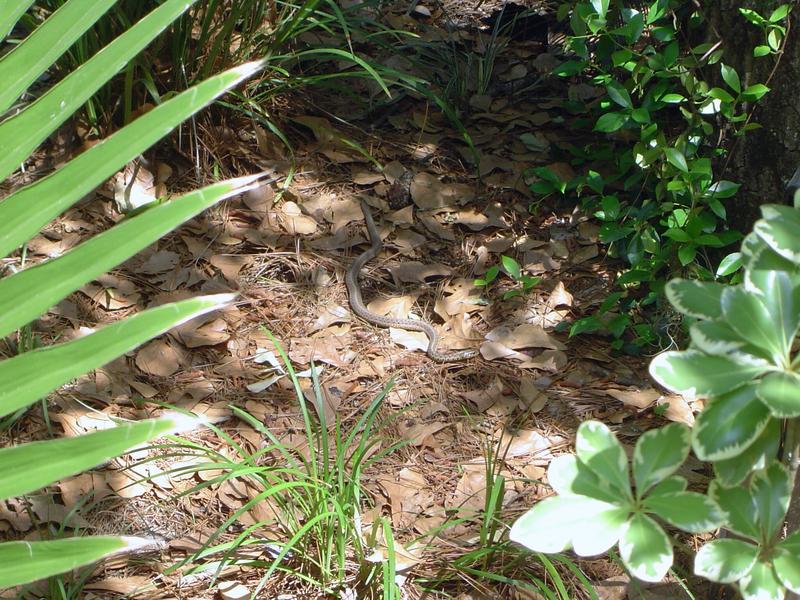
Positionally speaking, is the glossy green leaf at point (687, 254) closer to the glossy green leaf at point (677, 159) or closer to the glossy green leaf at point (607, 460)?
the glossy green leaf at point (677, 159)

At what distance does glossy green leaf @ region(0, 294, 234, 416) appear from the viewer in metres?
0.81

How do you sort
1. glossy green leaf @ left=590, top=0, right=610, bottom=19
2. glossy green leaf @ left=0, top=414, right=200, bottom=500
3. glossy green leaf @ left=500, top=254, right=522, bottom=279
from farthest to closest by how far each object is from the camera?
glossy green leaf @ left=500, top=254, right=522, bottom=279 < glossy green leaf @ left=590, top=0, right=610, bottom=19 < glossy green leaf @ left=0, top=414, right=200, bottom=500

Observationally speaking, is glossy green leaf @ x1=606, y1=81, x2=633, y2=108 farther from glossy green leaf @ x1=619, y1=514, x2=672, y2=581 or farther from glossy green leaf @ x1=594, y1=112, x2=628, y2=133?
glossy green leaf @ x1=619, y1=514, x2=672, y2=581

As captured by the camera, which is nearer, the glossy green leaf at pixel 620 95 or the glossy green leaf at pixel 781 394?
the glossy green leaf at pixel 781 394

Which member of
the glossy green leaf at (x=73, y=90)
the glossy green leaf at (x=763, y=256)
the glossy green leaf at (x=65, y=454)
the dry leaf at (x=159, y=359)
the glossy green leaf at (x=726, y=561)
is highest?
the glossy green leaf at (x=73, y=90)

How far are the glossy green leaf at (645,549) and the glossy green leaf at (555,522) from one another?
4 centimetres

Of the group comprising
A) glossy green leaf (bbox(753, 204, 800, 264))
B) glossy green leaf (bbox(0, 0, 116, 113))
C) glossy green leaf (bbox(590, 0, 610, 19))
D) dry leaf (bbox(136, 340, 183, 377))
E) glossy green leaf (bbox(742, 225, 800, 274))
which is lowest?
glossy green leaf (bbox(742, 225, 800, 274))

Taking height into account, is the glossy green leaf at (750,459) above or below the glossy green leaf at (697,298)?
below

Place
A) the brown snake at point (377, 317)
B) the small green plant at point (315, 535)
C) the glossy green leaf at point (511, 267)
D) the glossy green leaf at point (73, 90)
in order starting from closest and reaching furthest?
the glossy green leaf at point (73, 90) → the small green plant at point (315, 535) → the brown snake at point (377, 317) → the glossy green leaf at point (511, 267)

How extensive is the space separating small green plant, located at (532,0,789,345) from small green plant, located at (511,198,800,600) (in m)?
1.88

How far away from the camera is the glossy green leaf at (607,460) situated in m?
1.02

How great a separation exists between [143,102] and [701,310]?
115 inches

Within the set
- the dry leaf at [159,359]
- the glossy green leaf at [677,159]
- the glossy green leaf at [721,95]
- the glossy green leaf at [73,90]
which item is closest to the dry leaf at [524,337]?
the glossy green leaf at [677,159]

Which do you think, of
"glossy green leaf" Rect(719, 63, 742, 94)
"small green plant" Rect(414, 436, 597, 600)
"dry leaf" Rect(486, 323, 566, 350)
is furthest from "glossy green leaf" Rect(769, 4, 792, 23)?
"small green plant" Rect(414, 436, 597, 600)
